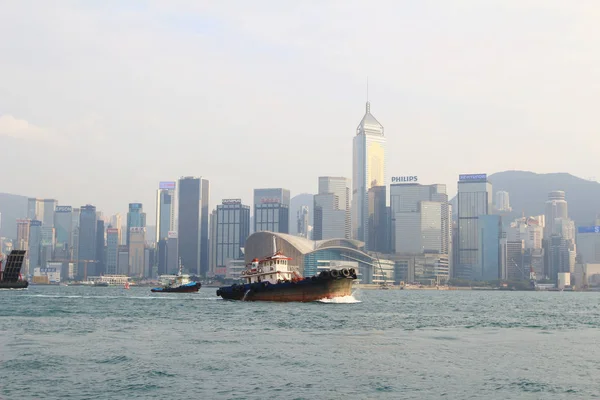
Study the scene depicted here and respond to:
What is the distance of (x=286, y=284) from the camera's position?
419ft

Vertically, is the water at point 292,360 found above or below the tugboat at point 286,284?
below

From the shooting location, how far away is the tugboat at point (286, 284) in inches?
4934

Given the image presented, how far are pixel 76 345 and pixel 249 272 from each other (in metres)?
85.4

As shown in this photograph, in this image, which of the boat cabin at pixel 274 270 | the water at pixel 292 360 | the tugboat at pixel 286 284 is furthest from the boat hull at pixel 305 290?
the water at pixel 292 360

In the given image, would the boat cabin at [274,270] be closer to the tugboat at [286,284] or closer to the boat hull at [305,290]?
the tugboat at [286,284]

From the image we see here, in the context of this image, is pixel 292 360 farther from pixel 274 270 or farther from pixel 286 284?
pixel 274 270

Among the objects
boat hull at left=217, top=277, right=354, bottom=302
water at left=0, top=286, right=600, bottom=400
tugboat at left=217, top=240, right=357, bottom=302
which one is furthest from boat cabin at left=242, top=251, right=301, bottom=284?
water at left=0, top=286, right=600, bottom=400

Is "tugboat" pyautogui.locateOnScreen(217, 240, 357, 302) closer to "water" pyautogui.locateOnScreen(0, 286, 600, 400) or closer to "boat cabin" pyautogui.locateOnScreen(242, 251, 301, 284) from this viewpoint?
"boat cabin" pyautogui.locateOnScreen(242, 251, 301, 284)

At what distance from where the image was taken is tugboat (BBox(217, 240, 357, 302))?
12531 cm

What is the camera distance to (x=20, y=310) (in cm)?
10594

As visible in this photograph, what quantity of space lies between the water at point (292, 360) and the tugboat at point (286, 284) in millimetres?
39207

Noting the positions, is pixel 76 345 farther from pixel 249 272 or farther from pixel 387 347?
pixel 249 272

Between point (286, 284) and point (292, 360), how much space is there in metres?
74.6

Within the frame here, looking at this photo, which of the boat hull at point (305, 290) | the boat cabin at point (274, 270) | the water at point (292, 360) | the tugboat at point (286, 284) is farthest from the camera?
the boat cabin at point (274, 270)
